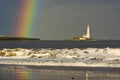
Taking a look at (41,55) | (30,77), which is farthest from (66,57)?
(30,77)

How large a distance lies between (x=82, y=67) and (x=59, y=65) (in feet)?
9.24

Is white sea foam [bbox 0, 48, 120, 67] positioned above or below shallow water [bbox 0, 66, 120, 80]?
above

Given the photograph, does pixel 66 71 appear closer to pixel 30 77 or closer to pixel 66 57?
pixel 30 77

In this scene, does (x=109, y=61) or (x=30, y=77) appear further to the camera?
(x=109, y=61)

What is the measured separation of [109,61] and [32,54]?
12244 millimetres

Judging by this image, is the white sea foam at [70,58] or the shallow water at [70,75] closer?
the shallow water at [70,75]

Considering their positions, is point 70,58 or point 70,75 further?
point 70,58

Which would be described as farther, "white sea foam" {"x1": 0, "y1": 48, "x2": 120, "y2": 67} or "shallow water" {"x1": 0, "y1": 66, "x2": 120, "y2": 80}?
"white sea foam" {"x1": 0, "y1": 48, "x2": 120, "y2": 67}

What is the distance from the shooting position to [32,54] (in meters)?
48.8

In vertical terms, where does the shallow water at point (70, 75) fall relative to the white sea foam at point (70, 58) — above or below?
below

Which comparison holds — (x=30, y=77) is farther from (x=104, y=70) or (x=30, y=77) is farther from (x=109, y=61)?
(x=109, y=61)

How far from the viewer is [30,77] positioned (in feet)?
94.9

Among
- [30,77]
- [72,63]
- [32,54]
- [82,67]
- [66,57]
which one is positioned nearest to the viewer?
[30,77]

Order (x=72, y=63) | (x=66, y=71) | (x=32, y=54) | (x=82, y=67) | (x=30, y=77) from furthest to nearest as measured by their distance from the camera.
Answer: (x=32, y=54) < (x=72, y=63) < (x=82, y=67) < (x=66, y=71) < (x=30, y=77)
